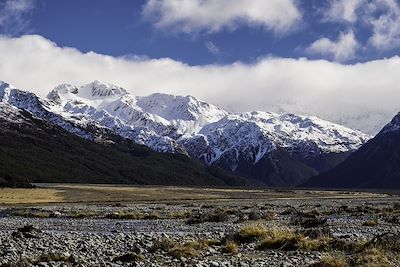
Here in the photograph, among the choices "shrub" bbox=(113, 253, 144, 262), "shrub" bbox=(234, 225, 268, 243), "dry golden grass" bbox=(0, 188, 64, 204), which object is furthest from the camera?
"dry golden grass" bbox=(0, 188, 64, 204)

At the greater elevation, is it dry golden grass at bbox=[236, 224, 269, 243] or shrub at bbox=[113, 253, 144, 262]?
dry golden grass at bbox=[236, 224, 269, 243]

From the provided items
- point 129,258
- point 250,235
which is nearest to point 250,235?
point 250,235

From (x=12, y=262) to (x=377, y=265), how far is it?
44.9 feet

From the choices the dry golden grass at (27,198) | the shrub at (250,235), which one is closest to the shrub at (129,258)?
the shrub at (250,235)

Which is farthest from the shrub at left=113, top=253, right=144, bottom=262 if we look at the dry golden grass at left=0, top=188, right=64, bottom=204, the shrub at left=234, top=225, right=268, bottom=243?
the dry golden grass at left=0, top=188, right=64, bottom=204

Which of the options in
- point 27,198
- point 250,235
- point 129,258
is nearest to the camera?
point 129,258

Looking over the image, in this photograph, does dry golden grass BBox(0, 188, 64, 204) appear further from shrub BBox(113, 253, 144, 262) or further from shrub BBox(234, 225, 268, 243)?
shrub BBox(113, 253, 144, 262)

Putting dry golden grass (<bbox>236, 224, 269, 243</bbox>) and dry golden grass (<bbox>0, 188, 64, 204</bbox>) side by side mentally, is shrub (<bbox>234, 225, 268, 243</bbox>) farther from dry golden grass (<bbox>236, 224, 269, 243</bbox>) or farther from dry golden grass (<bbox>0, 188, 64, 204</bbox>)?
dry golden grass (<bbox>0, 188, 64, 204</bbox>)

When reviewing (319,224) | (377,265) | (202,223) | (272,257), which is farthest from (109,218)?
(377,265)

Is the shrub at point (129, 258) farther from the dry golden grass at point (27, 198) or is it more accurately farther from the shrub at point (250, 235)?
the dry golden grass at point (27, 198)

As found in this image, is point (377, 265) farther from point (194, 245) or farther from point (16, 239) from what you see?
point (16, 239)

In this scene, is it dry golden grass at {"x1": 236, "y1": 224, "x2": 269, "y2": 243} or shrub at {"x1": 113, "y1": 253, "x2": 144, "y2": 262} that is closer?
shrub at {"x1": 113, "y1": 253, "x2": 144, "y2": 262}

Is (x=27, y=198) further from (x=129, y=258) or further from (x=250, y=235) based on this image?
(x=129, y=258)

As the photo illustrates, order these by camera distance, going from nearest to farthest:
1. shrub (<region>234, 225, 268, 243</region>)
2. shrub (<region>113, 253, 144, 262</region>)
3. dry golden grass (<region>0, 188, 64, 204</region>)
Result: shrub (<region>113, 253, 144, 262</region>)
shrub (<region>234, 225, 268, 243</region>)
dry golden grass (<region>0, 188, 64, 204</region>)
